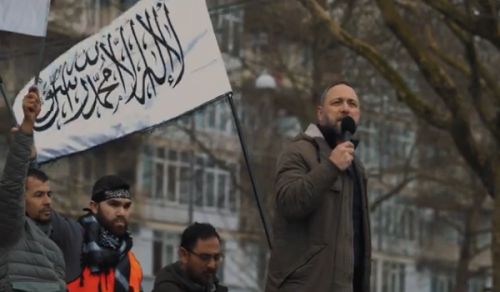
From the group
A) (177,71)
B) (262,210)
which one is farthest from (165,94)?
(262,210)

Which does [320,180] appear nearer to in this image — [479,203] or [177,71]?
[177,71]

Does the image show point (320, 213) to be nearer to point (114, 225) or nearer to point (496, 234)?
point (114, 225)

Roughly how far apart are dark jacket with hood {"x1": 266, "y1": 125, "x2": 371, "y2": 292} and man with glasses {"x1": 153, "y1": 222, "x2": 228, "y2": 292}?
968 millimetres

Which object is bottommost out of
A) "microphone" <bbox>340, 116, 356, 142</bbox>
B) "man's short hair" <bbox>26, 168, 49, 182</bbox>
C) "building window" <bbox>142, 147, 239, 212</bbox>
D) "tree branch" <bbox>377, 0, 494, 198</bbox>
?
"man's short hair" <bbox>26, 168, 49, 182</bbox>

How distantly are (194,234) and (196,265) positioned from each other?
16 cm

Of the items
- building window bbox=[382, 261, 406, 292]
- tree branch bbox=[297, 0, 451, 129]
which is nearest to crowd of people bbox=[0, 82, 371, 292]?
tree branch bbox=[297, 0, 451, 129]

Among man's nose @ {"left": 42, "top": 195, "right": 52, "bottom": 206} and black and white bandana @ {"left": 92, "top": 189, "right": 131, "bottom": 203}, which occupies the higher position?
black and white bandana @ {"left": 92, "top": 189, "right": 131, "bottom": 203}

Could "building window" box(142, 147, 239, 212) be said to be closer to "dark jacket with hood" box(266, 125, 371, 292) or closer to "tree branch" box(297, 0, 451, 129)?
"tree branch" box(297, 0, 451, 129)

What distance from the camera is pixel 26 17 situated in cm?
880

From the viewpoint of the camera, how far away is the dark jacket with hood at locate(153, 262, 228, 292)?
8727 millimetres

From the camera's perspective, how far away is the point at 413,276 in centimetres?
5569

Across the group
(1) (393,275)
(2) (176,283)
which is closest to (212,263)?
(2) (176,283)

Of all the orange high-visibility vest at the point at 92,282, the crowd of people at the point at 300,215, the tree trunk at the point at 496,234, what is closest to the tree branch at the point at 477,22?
the tree trunk at the point at 496,234

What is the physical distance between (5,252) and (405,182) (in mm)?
23512
